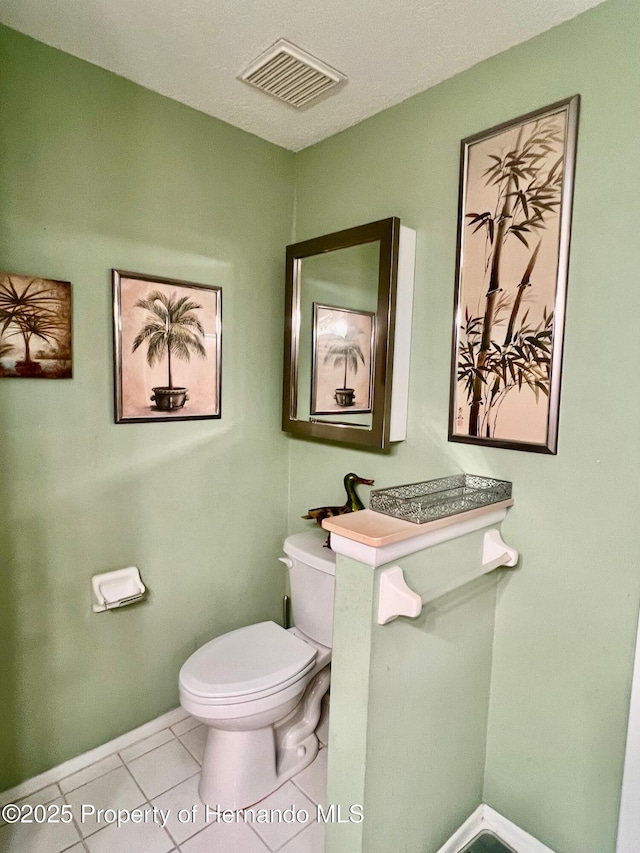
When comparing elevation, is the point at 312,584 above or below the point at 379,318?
below

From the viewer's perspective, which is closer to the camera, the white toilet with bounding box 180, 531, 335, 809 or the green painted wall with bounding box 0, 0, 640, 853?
the green painted wall with bounding box 0, 0, 640, 853

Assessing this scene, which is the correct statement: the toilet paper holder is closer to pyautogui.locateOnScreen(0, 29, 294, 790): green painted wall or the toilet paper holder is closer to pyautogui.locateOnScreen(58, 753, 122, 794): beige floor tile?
pyautogui.locateOnScreen(0, 29, 294, 790): green painted wall

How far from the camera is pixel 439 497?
133 centimetres

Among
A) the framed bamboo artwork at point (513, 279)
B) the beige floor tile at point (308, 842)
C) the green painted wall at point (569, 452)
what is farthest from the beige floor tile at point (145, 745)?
the framed bamboo artwork at point (513, 279)

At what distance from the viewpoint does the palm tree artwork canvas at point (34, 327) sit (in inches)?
55.9

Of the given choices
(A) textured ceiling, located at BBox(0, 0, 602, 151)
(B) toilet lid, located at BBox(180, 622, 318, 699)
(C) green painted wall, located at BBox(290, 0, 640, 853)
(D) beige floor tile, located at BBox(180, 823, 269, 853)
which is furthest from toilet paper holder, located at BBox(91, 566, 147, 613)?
(A) textured ceiling, located at BBox(0, 0, 602, 151)

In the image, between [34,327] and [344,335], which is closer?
[34,327]

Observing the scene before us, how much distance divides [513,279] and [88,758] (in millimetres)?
2183

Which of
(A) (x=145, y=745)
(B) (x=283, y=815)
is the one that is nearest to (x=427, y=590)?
(B) (x=283, y=815)

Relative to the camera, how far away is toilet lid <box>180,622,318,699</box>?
4.83ft

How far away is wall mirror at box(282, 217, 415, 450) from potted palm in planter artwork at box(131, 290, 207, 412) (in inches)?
15.8

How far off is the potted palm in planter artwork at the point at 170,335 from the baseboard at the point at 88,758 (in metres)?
1.25

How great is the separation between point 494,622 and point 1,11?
2.32 m

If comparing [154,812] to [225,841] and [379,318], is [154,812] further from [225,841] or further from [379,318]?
[379,318]
